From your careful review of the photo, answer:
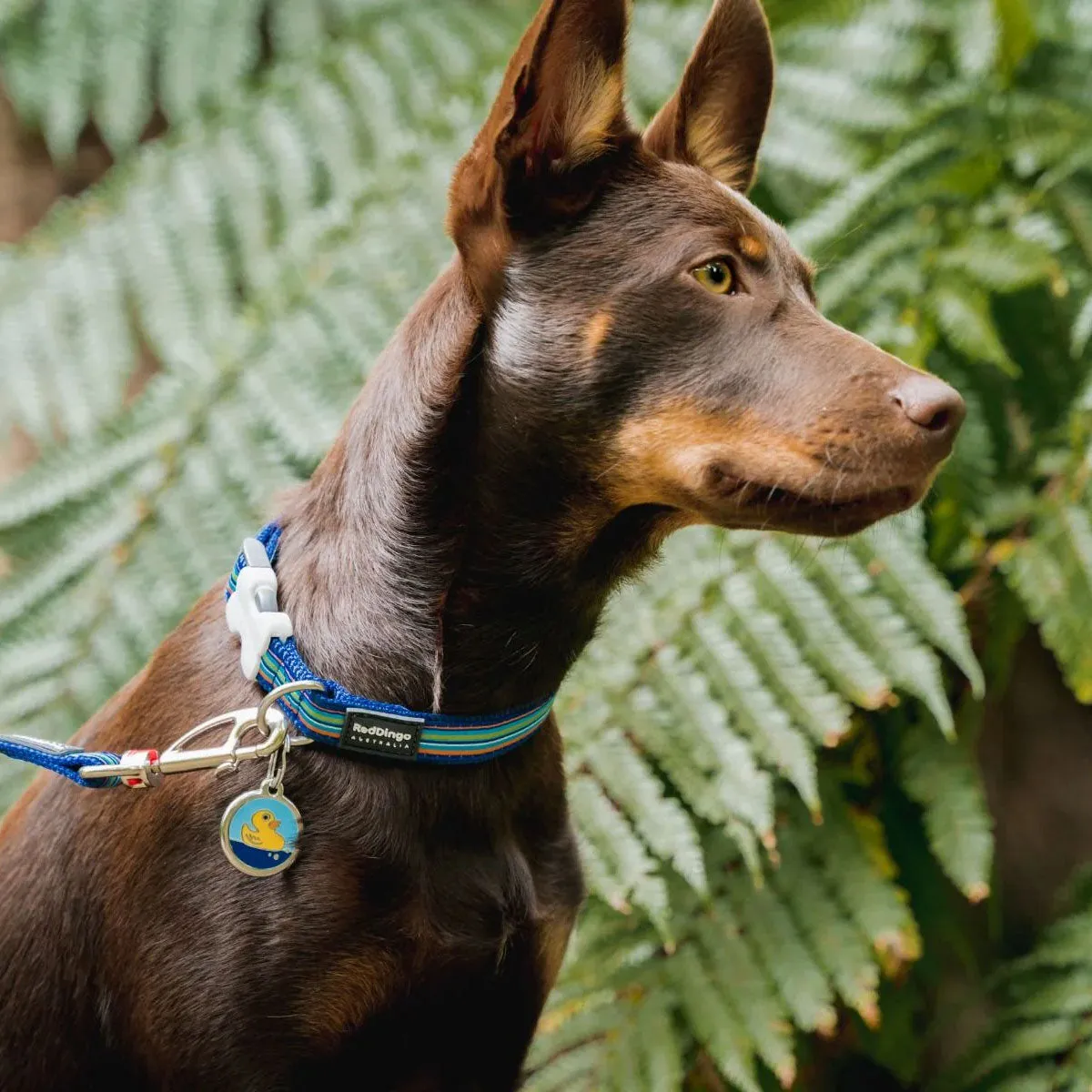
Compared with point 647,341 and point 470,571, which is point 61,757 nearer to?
point 470,571

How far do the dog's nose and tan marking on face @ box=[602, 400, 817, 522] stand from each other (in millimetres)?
114

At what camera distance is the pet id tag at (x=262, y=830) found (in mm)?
1374

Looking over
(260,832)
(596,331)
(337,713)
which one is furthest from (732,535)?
(260,832)

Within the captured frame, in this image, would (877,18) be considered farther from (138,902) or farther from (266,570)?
(138,902)

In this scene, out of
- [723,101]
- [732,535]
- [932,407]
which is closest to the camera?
[932,407]

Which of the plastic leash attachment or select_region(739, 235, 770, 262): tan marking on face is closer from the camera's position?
the plastic leash attachment

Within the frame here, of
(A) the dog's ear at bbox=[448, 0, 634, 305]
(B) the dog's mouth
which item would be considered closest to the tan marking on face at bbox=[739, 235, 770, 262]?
(A) the dog's ear at bbox=[448, 0, 634, 305]

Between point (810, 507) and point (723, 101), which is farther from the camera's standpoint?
point (723, 101)

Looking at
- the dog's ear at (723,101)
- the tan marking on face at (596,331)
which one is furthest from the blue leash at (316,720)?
the dog's ear at (723,101)

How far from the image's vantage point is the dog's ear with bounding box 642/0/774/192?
1693mm

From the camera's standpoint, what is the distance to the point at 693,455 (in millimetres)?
1443

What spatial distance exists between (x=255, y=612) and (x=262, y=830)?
243 millimetres

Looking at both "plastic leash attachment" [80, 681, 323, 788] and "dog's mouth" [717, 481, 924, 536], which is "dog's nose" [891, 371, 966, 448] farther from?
"plastic leash attachment" [80, 681, 323, 788]

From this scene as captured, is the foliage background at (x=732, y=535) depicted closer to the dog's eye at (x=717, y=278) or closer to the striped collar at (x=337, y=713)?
the striped collar at (x=337, y=713)
